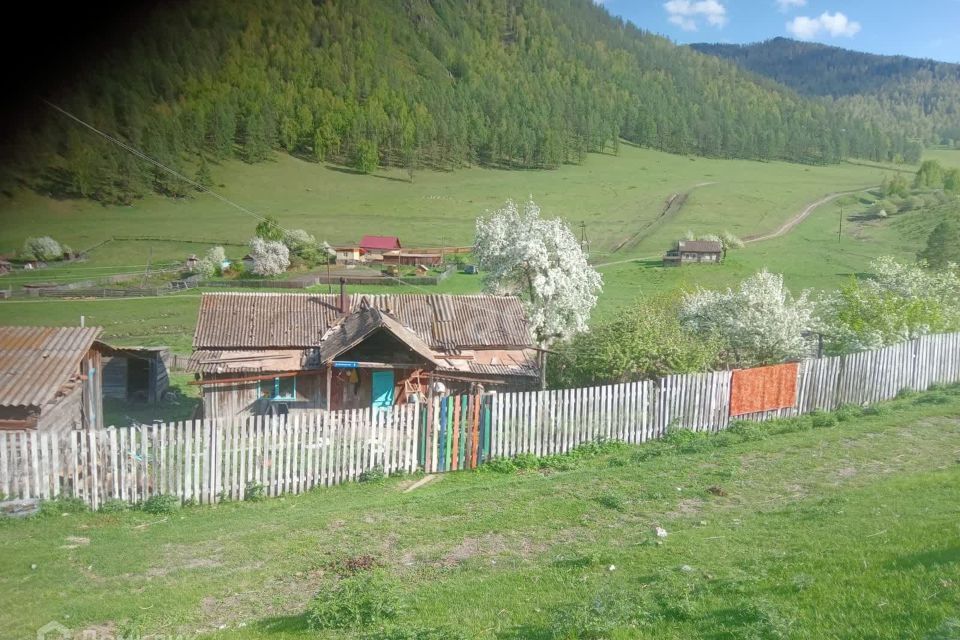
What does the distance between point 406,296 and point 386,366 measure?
5.53 meters

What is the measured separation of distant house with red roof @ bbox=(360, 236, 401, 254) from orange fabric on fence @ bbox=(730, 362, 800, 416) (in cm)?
5706

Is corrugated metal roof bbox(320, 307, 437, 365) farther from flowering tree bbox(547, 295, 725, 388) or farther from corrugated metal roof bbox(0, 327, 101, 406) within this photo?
corrugated metal roof bbox(0, 327, 101, 406)

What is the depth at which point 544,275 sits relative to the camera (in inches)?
1081

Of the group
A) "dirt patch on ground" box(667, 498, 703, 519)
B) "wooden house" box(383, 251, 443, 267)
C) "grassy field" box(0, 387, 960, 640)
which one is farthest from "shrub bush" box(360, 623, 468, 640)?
"wooden house" box(383, 251, 443, 267)

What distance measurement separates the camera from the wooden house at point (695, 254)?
210 feet

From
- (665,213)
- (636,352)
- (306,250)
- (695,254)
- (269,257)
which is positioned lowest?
(636,352)

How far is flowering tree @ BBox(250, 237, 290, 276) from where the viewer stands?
202 feet

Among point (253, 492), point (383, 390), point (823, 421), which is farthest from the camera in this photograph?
point (383, 390)

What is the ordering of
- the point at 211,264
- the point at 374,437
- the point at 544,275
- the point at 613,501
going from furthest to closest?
the point at 211,264
the point at 544,275
the point at 374,437
the point at 613,501

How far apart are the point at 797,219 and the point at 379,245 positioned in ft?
186

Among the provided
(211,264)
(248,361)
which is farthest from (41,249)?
(248,361)

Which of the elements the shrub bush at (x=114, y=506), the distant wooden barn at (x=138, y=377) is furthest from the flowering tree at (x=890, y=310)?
the distant wooden barn at (x=138, y=377)

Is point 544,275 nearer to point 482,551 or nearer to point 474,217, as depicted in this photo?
point 482,551

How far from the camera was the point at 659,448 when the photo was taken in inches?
521
